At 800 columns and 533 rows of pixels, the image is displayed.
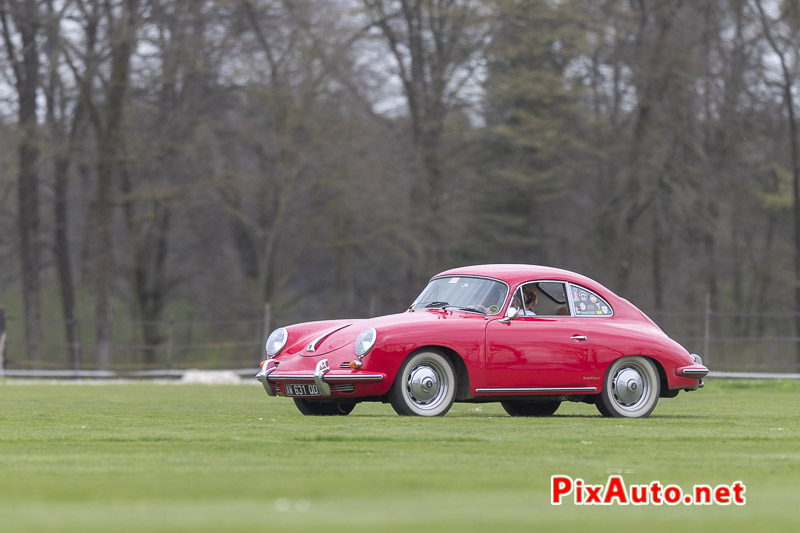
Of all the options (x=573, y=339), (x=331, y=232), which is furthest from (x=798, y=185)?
(x=573, y=339)

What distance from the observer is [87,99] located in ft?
116

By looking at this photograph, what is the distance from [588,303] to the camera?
524 inches

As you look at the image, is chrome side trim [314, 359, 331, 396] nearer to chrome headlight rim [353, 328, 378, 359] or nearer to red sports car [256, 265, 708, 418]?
red sports car [256, 265, 708, 418]

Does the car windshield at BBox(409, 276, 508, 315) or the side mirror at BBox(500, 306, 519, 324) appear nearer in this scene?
the side mirror at BBox(500, 306, 519, 324)

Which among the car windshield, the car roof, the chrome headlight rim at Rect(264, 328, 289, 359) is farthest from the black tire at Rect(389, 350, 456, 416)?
the chrome headlight rim at Rect(264, 328, 289, 359)

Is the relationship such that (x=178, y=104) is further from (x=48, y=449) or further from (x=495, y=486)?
(x=495, y=486)

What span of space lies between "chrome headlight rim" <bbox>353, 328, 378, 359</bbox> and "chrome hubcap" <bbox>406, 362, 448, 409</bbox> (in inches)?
19.2

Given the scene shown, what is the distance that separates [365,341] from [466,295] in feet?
5.18

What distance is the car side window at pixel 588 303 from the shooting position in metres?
13.2

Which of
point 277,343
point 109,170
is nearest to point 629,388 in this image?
point 277,343

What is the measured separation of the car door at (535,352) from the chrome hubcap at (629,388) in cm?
45

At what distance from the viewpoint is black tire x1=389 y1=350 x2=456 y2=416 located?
11.9 m

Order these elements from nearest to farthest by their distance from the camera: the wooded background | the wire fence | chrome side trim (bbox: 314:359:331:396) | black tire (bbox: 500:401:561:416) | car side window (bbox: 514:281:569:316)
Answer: chrome side trim (bbox: 314:359:331:396) < car side window (bbox: 514:281:569:316) < black tire (bbox: 500:401:561:416) < the wire fence < the wooded background

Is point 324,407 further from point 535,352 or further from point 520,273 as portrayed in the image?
point 520,273
